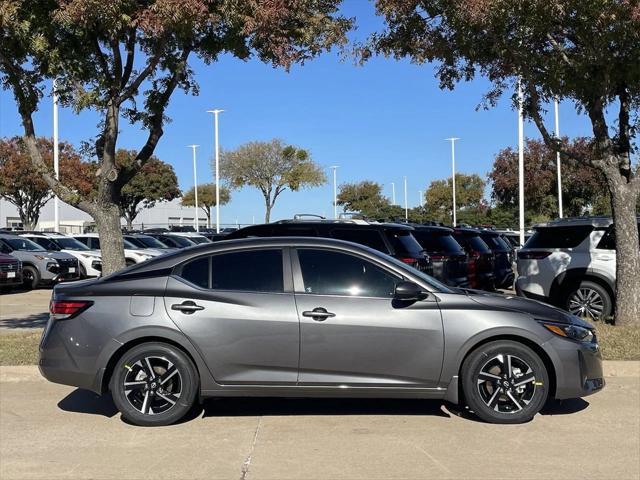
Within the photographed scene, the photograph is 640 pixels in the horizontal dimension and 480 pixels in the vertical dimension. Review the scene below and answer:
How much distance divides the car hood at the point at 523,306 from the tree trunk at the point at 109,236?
571cm

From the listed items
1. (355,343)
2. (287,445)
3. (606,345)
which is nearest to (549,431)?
(355,343)

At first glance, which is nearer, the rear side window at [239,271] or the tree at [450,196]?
the rear side window at [239,271]

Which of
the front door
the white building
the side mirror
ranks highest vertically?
the white building

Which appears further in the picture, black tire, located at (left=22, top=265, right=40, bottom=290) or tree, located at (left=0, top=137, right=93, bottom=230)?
tree, located at (left=0, top=137, right=93, bottom=230)

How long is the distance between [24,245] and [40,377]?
14.1m

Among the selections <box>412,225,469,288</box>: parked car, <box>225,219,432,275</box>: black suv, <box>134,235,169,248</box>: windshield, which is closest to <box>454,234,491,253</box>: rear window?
<box>412,225,469,288</box>: parked car

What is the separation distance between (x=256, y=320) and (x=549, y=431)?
2.68 meters

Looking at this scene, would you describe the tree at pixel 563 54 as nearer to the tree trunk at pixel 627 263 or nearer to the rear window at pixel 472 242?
the tree trunk at pixel 627 263

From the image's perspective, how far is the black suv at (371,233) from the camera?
10812mm

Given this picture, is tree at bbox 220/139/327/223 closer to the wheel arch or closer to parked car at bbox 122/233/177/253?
parked car at bbox 122/233/177/253

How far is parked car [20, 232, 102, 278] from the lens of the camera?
20.5 meters

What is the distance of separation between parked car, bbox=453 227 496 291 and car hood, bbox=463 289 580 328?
275 inches

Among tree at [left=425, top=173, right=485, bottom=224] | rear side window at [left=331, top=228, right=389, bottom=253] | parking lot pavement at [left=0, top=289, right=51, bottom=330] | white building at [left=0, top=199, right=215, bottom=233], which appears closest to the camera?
rear side window at [left=331, top=228, right=389, bottom=253]

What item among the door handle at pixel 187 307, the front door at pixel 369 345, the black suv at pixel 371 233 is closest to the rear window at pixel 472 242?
the black suv at pixel 371 233
